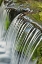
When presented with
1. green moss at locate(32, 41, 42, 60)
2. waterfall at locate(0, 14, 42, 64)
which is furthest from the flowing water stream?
green moss at locate(32, 41, 42, 60)

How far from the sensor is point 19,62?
800cm

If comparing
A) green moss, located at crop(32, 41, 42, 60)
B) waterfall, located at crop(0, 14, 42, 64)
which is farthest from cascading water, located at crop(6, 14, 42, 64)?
green moss, located at crop(32, 41, 42, 60)

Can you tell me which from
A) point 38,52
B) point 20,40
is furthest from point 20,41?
point 38,52

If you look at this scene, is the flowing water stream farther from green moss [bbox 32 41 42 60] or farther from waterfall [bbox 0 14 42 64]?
green moss [bbox 32 41 42 60]

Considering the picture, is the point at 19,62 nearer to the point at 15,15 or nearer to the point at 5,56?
the point at 5,56

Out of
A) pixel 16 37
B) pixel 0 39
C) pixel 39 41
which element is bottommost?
pixel 0 39

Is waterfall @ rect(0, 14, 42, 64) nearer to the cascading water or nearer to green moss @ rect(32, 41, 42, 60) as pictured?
the cascading water

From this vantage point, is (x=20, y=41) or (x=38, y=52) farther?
(x=20, y=41)

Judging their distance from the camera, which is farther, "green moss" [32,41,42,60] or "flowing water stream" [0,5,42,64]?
"flowing water stream" [0,5,42,64]

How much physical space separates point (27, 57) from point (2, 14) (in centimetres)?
419

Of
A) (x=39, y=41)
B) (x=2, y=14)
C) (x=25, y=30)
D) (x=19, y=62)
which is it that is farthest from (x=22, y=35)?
(x=2, y=14)

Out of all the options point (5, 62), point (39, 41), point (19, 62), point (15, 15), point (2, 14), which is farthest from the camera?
point (2, 14)

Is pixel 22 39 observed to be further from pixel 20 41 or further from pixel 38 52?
pixel 38 52

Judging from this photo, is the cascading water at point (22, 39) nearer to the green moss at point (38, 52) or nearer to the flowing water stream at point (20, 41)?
the flowing water stream at point (20, 41)
